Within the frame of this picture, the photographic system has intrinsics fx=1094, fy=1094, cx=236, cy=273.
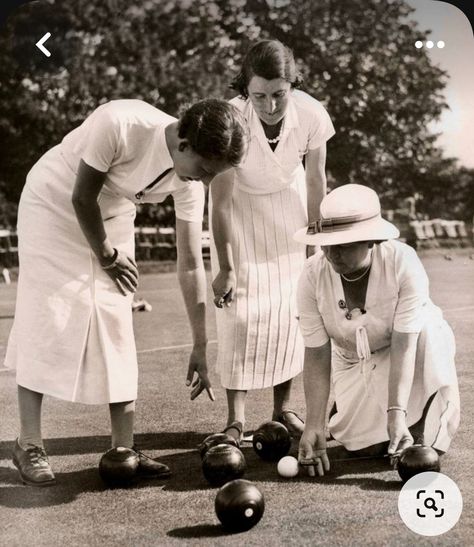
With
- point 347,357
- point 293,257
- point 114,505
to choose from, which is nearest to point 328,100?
point 293,257

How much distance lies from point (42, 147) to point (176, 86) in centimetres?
54

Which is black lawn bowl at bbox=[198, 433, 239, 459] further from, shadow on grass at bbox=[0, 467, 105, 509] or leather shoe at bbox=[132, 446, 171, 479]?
shadow on grass at bbox=[0, 467, 105, 509]

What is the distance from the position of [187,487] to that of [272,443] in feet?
1.45

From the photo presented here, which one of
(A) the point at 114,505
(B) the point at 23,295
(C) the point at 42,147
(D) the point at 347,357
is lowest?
(A) the point at 114,505

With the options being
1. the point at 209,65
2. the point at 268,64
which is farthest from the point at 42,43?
the point at 268,64

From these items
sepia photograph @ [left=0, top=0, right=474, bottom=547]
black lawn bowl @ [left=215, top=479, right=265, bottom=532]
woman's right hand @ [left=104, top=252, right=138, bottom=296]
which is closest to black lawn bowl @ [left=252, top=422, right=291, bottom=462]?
sepia photograph @ [left=0, top=0, right=474, bottom=547]

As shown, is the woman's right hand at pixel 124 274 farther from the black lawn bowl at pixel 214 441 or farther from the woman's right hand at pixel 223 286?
the black lawn bowl at pixel 214 441

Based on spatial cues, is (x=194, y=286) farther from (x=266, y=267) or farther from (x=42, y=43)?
(x=42, y=43)

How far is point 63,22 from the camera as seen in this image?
3.74 m

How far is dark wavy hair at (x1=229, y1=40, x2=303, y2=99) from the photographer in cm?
395

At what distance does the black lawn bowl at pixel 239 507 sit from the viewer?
3.46m

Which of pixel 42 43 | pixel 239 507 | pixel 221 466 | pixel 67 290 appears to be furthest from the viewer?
pixel 67 290

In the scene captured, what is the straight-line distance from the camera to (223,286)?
4414 millimetres

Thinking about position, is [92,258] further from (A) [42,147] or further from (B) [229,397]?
(B) [229,397]
